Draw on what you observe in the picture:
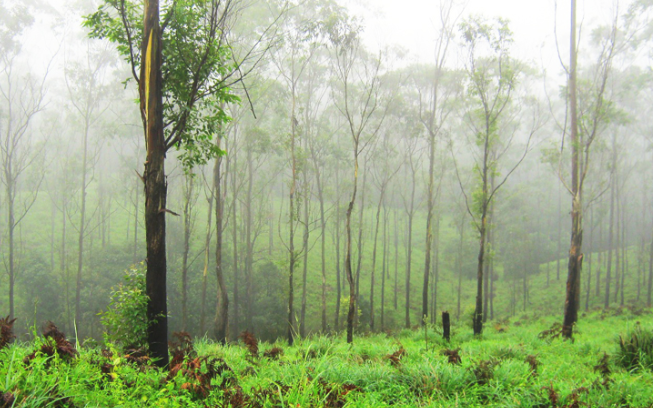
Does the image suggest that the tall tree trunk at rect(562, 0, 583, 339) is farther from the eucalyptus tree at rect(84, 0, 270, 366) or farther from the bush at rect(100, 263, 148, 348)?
the bush at rect(100, 263, 148, 348)

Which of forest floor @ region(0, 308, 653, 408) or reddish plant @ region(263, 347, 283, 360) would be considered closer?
forest floor @ region(0, 308, 653, 408)

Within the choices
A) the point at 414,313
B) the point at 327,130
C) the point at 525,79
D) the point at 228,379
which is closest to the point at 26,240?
the point at 327,130

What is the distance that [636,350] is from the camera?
5285mm

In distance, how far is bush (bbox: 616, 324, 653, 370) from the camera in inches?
201

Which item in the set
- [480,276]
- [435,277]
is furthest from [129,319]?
[435,277]

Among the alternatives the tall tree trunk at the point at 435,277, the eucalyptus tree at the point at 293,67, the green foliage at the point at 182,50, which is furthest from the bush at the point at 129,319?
the tall tree trunk at the point at 435,277

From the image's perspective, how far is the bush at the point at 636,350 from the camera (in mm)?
5098

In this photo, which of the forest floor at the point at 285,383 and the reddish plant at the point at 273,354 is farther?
the reddish plant at the point at 273,354

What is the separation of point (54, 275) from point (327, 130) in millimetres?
17051

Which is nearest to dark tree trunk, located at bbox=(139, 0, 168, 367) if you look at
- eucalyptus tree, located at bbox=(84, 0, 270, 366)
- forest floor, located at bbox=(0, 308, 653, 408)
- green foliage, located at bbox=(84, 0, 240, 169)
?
eucalyptus tree, located at bbox=(84, 0, 270, 366)

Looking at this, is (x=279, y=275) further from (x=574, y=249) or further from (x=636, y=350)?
(x=636, y=350)

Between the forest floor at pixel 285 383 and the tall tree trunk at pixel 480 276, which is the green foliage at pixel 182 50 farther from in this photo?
the tall tree trunk at pixel 480 276

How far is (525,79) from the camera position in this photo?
26.7 metres

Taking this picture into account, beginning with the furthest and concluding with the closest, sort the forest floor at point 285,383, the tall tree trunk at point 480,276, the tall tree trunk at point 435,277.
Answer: the tall tree trunk at point 435,277, the tall tree trunk at point 480,276, the forest floor at point 285,383
